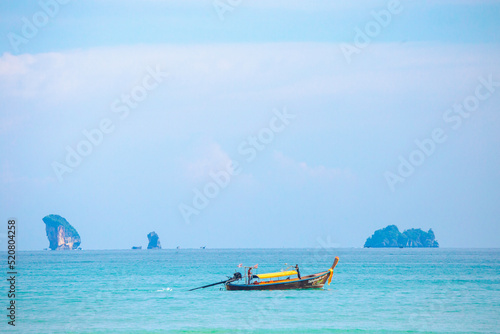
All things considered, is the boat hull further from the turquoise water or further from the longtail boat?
the turquoise water

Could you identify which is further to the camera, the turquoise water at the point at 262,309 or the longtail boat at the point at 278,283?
the longtail boat at the point at 278,283

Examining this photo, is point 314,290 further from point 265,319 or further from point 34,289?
point 34,289

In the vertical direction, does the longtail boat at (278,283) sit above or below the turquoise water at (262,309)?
above

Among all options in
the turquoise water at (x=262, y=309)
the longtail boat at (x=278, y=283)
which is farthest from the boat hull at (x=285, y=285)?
the turquoise water at (x=262, y=309)

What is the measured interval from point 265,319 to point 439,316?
11996 mm

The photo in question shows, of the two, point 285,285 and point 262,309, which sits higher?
point 285,285

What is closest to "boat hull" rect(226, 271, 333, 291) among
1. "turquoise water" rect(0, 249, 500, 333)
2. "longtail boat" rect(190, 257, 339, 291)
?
"longtail boat" rect(190, 257, 339, 291)

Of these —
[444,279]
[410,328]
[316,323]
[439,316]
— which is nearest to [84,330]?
Answer: [316,323]

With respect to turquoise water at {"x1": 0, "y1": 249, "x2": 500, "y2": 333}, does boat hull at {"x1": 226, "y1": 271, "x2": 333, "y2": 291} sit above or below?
above

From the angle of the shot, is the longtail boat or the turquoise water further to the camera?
the longtail boat

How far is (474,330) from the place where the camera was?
38.0 m

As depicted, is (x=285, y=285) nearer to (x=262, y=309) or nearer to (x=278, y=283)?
(x=278, y=283)

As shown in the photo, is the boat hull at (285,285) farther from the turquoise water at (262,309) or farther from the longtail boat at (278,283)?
the turquoise water at (262,309)

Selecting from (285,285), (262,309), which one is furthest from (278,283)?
(262,309)
